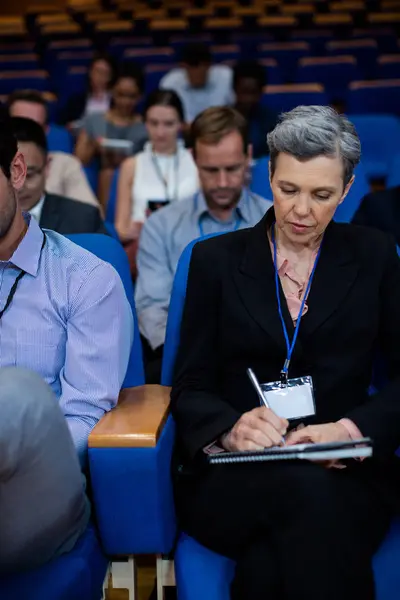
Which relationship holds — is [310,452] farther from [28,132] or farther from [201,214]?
[28,132]

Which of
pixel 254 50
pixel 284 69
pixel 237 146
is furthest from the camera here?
pixel 254 50

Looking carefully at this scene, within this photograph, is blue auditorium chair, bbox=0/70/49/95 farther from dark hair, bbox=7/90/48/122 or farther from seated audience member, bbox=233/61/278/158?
dark hair, bbox=7/90/48/122

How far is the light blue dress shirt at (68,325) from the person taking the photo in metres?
1.05

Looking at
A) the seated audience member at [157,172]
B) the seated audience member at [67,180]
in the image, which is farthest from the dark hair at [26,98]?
the seated audience member at [157,172]

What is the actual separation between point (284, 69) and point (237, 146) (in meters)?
3.39

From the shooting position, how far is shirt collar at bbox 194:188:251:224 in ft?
5.64

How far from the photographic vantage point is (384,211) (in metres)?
1.55

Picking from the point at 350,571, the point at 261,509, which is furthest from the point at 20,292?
the point at 350,571

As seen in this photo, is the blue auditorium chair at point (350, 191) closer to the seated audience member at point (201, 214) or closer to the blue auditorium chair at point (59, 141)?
the seated audience member at point (201, 214)

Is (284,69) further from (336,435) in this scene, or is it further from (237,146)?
(336,435)

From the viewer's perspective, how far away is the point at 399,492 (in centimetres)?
102

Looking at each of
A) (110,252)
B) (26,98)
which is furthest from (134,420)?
(26,98)

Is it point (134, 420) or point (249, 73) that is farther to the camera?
point (249, 73)

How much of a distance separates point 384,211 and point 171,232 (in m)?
0.47
